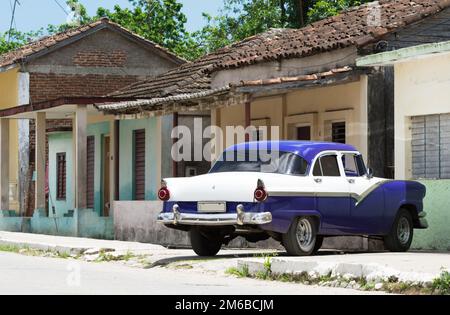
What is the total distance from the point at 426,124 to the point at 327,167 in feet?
9.52

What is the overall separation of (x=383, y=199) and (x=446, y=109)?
2.14 metres

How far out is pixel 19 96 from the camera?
37312 mm

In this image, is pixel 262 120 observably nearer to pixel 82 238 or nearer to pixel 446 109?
pixel 82 238

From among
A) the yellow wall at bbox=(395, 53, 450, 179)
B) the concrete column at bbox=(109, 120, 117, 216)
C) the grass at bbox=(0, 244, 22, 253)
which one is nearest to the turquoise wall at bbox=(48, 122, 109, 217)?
the concrete column at bbox=(109, 120, 117, 216)

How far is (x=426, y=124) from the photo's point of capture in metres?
20.2

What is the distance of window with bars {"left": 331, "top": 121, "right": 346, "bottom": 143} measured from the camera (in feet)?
77.9

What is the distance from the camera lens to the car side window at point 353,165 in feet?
60.5

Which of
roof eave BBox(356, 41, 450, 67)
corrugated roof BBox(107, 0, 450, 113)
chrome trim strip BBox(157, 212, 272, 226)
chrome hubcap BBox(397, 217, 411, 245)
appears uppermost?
corrugated roof BBox(107, 0, 450, 113)

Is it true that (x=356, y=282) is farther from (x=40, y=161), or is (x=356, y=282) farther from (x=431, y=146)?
(x=40, y=161)

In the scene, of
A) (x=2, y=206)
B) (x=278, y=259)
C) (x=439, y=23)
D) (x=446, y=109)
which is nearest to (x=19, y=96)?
(x=2, y=206)

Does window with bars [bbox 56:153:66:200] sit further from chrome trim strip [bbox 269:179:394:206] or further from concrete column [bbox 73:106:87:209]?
chrome trim strip [bbox 269:179:394:206]

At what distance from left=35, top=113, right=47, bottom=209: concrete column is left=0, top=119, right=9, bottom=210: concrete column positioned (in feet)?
7.03

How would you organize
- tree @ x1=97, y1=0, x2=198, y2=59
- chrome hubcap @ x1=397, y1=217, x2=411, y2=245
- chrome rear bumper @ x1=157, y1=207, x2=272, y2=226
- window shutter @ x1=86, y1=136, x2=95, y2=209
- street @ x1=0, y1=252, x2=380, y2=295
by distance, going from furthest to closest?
tree @ x1=97, y1=0, x2=198, y2=59, window shutter @ x1=86, y1=136, x2=95, y2=209, chrome hubcap @ x1=397, y1=217, x2=411, y2=245, chrome rear bumper @ x1=157, y1=207, x2=272, y2=226, street @ x1=0, y1=252, x2=380, y2=295

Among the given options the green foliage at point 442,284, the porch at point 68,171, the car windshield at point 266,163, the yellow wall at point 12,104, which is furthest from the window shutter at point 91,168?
the green foliage at point 442,284
